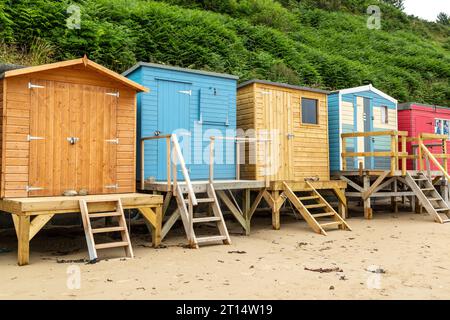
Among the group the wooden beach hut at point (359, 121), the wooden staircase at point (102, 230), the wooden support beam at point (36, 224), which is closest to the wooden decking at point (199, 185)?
the wooden staircase at point (102, 230)

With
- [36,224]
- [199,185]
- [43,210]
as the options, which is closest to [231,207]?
[199,185]

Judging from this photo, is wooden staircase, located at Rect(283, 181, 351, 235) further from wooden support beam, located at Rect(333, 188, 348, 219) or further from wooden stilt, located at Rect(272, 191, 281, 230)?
wooden support beam, located at Rect(333, 188, 348, 219)

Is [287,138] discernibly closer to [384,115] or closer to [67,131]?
[384,115]

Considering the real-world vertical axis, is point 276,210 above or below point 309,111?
below

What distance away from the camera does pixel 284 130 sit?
35.8ft

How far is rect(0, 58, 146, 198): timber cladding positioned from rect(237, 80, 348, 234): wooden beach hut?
3.40 metres

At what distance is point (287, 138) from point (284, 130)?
231mm

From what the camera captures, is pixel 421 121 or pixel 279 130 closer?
pixel 279 130

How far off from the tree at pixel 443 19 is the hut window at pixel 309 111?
47.8 metres

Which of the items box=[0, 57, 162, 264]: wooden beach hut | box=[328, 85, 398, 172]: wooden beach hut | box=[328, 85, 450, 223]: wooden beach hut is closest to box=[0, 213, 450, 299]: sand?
box=[0, 57, 162, 264]: wooden beach hut

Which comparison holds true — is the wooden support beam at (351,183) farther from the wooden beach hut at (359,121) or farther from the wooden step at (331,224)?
the wooden step at (331,224)

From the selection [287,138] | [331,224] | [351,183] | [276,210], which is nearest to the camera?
[331,224]

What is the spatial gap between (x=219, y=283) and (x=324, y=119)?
788cm
